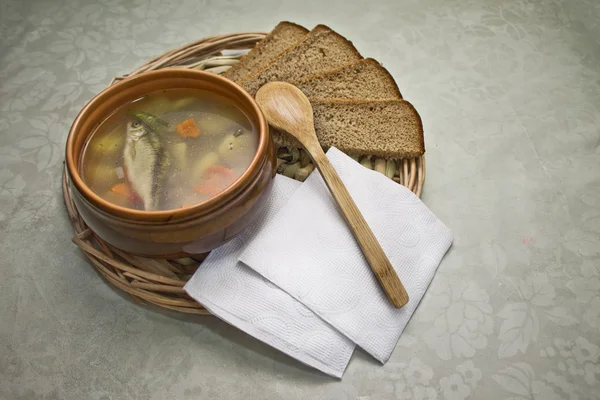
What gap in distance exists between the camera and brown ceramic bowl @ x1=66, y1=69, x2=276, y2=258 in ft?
2.99

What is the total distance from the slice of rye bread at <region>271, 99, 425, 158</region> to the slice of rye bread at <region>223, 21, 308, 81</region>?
8.8 inches

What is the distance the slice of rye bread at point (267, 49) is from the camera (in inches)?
53.5

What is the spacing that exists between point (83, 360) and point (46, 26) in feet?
3.46

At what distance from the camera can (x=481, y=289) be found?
43.4 inches

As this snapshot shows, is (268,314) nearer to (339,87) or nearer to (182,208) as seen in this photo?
(182,208)

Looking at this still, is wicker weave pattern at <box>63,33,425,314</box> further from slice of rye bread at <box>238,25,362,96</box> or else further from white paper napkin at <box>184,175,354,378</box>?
slice of rye bread at <box>238,25,362,96</box>

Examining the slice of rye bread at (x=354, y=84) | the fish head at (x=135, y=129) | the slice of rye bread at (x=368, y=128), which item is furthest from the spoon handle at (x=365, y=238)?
the fish head at (x=135, y=129)

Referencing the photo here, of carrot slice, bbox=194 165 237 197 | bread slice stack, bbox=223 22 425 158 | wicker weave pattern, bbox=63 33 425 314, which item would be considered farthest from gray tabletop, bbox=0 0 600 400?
carrot slice, bbox=194 165 237 197

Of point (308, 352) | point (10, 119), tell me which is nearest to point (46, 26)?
point (10, 119)

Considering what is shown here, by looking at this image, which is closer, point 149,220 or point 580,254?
point 149,220

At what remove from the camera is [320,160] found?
3.69 feet

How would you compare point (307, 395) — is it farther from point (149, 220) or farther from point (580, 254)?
point (580, 254)

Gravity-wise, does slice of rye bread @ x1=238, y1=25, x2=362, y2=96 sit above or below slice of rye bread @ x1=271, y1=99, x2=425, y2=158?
above

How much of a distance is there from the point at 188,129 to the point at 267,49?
0.41 m
